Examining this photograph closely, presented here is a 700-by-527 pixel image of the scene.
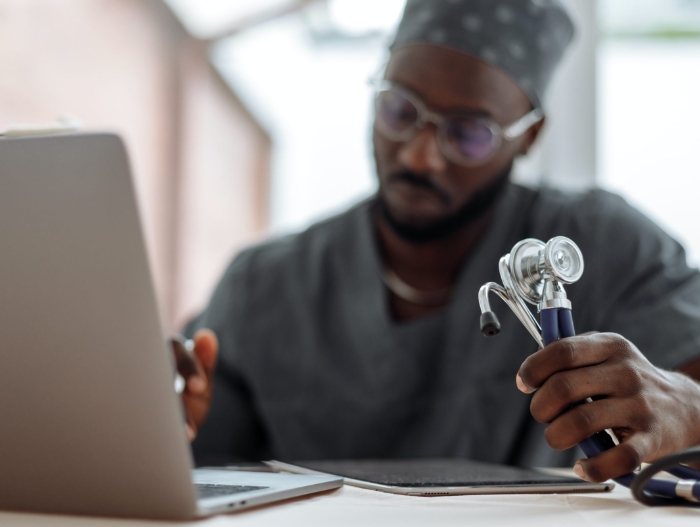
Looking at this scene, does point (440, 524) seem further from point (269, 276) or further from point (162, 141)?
point (162, 141)

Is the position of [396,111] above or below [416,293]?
above

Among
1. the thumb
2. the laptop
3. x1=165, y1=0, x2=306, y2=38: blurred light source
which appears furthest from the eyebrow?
x1=165, y1=0, x2=306, y2=38: blurred light source

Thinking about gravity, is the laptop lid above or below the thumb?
above

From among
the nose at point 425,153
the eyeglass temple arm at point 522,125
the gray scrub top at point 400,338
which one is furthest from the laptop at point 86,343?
the eyeglass temple arm at point 522,125

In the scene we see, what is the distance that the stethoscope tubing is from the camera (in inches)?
21.2

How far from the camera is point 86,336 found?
0.44 m

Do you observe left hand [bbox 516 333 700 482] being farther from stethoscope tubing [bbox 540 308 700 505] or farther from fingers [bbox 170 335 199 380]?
fingers [bbox 170 335 199 380]

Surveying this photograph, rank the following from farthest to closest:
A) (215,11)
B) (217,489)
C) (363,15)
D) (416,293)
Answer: (215,11), (363,15), (416,293), (217,489)

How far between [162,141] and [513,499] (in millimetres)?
2096

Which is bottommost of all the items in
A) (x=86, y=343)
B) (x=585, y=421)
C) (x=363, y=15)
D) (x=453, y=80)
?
(x=585, y=421)

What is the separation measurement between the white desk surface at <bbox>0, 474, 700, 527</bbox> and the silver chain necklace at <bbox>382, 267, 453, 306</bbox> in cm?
80

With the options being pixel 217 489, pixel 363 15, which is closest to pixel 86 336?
pixel 217 489

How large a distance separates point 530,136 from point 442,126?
32 centimetres

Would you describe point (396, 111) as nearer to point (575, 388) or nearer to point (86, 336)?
point (575, 388)
